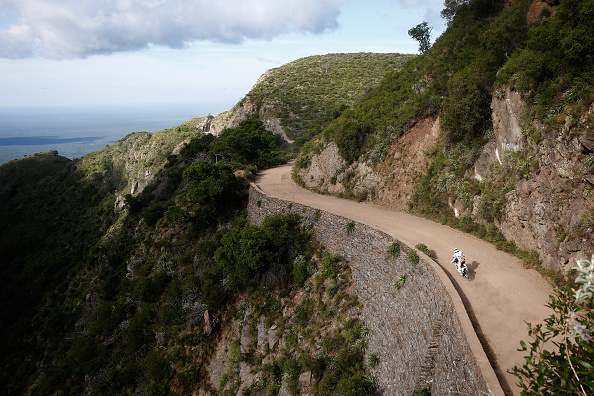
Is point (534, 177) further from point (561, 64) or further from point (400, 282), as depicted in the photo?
point (400, 282)

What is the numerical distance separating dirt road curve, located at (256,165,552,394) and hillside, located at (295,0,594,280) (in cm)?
62

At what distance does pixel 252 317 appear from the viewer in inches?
647

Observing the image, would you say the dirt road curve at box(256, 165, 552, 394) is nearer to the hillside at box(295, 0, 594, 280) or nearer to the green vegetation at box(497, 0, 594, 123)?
the hillside at box(295, 0, 594, 280)

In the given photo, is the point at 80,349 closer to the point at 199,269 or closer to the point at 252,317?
the point at 199,269

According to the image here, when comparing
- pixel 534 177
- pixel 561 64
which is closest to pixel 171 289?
pixel 534 177

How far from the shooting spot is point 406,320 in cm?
1022

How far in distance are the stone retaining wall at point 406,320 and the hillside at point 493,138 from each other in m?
3.59

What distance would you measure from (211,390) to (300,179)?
14.4 metres

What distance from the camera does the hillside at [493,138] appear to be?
31.3ft

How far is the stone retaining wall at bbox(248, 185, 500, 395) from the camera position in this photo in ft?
24.4

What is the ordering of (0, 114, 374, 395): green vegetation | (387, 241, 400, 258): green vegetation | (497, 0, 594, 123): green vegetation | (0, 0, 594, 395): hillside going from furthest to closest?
(0, 114, 374, 395): green vegetation < (387, 241, 400, 258): green vegetation < (0, 0, 594, 395): hillside < (497, 0, 594, 123): green vegetation

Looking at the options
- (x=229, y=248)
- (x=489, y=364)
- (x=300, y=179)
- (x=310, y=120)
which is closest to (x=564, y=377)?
(x=489, y=364)

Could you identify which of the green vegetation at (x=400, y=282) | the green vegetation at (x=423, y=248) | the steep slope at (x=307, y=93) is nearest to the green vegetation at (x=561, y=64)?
the green vegetation at (x=423, y=248)

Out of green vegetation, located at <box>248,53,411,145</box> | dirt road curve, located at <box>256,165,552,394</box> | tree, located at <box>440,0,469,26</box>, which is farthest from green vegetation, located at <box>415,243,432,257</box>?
green vegetation, located at <box>248,53,411,145</box>
